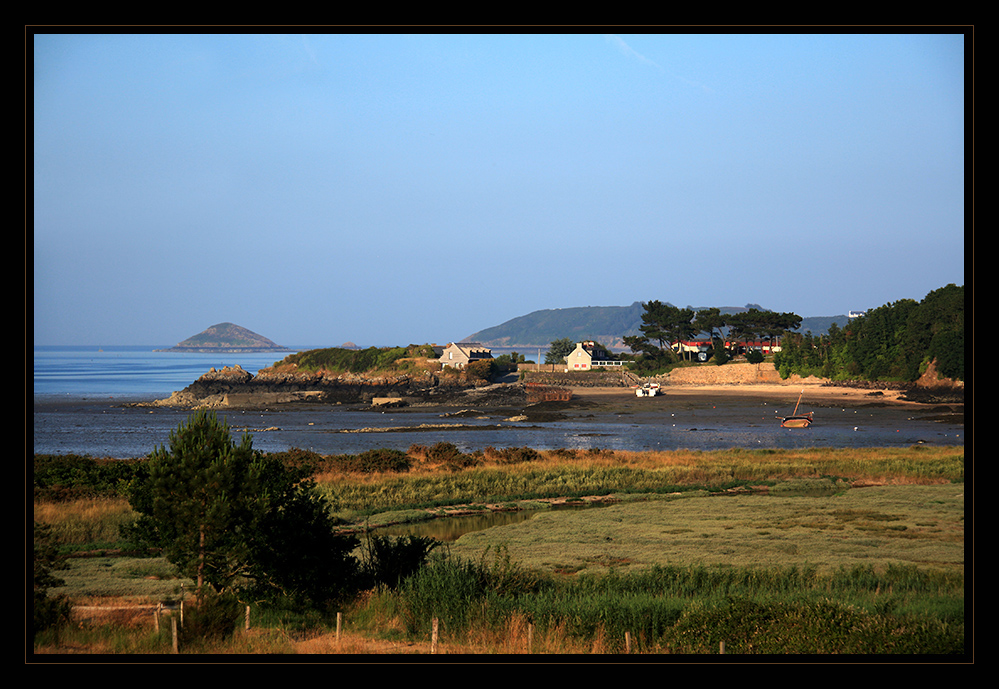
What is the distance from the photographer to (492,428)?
53656 millimetres

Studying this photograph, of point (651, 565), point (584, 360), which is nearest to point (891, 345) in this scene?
point (584, 360)

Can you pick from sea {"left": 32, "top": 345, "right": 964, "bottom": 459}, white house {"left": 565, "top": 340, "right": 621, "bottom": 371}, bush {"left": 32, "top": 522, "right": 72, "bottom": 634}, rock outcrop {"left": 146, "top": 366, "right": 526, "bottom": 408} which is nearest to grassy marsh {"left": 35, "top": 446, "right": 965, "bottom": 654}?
bush {"left": 32, "top": 522, "right": 72, "bottom": 634}

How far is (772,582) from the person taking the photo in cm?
1247

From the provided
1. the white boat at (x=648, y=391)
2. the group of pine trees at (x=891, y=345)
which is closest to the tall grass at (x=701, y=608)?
the group of pine trees at (x=891, y=345)

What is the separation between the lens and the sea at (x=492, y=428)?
1678 inches

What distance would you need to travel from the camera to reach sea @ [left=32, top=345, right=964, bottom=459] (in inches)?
1678

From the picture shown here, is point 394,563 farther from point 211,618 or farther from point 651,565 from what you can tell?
point 651,565

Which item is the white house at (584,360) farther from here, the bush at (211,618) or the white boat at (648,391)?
the bush at (211,618)

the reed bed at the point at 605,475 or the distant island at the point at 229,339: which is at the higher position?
the distant island at the point at 229,339

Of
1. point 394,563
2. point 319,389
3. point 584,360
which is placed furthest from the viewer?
point 584,360

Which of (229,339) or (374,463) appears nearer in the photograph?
(374,463)
